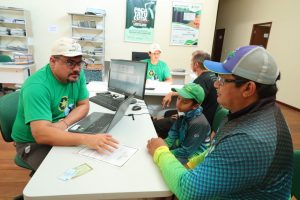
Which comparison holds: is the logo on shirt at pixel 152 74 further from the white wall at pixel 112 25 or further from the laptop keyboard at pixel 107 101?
the white wall at pixel 112 25

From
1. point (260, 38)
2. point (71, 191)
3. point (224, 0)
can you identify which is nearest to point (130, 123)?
point (71, 191)

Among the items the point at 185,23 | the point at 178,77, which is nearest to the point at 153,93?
the point at 178,77

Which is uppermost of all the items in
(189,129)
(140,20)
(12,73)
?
(140,20)

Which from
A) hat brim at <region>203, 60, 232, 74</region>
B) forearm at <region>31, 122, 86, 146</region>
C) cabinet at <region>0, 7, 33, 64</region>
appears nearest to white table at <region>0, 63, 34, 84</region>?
cabinet at <region>0, 7, 33, 64</region>

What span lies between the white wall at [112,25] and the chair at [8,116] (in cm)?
401

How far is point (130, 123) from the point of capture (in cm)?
157

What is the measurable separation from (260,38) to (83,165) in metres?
6.66

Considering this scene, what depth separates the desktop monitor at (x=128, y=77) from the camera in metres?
2.00

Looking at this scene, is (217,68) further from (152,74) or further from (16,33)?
(16,33)

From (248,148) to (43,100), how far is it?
43.4 inches

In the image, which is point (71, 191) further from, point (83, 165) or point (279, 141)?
point (279, 141)

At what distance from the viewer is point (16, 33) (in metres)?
4.88

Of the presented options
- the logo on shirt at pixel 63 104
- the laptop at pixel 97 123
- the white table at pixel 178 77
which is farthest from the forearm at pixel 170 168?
the white table at pixel 178 77

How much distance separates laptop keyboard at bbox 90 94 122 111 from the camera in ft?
6.27
